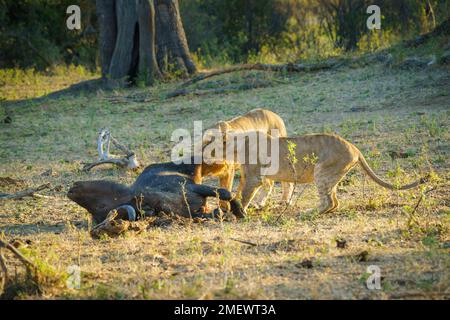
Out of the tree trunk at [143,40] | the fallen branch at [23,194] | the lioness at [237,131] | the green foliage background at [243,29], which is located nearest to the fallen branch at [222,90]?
the tree trunk at [143,40]

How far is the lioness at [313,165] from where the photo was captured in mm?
6711

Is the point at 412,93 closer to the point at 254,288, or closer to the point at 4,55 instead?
the point at 254,288

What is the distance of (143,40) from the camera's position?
15305mm

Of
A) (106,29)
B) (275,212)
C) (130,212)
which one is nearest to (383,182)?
(275,212)

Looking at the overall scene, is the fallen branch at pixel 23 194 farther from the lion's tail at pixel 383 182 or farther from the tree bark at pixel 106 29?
the tree bark at pixel 106 29

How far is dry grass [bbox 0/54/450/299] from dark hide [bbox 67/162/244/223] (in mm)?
230

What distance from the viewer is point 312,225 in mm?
6160

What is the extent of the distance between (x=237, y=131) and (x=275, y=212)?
1.10 metres

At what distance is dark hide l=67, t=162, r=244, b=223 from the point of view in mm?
6395

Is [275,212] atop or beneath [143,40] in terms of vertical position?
beneath

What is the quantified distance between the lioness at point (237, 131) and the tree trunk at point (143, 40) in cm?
730

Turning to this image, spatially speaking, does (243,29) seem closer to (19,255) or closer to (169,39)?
(169,39)

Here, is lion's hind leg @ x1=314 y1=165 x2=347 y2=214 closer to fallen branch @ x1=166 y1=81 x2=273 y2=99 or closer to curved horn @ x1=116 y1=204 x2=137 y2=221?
curved horn @ x1=116 y1=204 x2=137 y2=221

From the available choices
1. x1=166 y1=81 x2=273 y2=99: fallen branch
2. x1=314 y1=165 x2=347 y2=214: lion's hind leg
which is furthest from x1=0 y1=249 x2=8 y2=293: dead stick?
x1=166 y1=81 x2=273 y2=99: fallen branch
